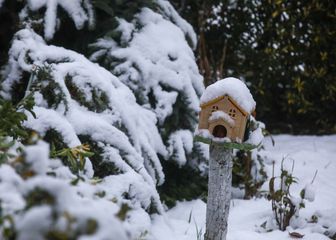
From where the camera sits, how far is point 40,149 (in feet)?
2.78

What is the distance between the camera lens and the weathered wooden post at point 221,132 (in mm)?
2178

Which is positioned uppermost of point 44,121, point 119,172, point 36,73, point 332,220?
point 36,73

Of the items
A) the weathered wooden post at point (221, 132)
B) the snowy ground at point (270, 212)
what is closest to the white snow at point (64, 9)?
the weathered wooden post at point (221, 132)

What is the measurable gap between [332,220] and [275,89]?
7.75 feet

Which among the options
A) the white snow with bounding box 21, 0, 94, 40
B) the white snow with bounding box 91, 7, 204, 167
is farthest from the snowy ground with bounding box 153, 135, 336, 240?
the white snow with bounding box 21, 0, 94, 40

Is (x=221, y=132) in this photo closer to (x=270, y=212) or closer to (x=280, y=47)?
(x=270, y=212)

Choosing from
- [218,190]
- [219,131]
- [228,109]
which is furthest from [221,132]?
[218,190]

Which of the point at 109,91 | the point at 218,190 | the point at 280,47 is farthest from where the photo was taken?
the point at 280,47

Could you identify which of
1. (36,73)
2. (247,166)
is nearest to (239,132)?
(36,73)

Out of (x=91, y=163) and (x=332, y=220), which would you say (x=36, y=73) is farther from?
(x=332, y=220)

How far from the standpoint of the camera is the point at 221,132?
7.23 feet

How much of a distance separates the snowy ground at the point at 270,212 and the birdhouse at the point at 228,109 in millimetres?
606

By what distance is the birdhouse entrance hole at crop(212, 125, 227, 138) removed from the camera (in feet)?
7.22

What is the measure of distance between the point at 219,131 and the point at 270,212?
1.13 meters
